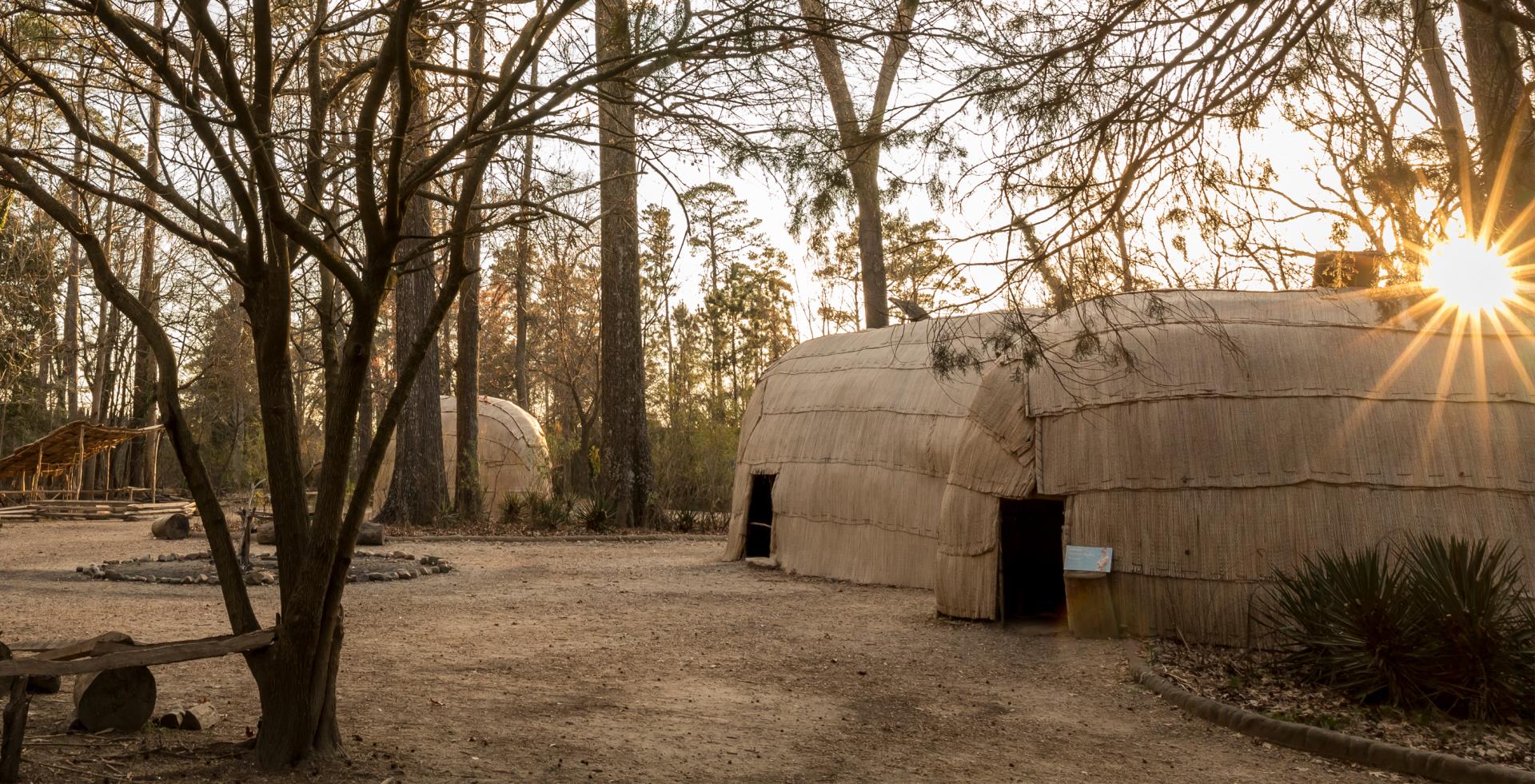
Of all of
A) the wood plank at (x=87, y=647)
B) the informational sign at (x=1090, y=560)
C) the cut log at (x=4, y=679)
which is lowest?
the cut log at (x=4, y=679)

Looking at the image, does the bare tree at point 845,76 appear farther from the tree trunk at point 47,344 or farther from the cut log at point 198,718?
the tree trunk at point 47,344

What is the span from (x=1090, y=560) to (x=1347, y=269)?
3.96 metres

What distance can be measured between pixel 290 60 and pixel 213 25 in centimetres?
79

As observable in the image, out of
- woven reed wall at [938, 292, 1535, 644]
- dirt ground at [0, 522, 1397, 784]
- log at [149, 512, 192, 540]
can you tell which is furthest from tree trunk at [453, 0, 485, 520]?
woven reed wall at [938, 292, 1535, 644]

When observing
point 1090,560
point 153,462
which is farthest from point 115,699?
point 153,462

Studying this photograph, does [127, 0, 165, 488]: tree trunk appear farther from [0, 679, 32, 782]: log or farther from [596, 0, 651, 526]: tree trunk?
[0, 679, 32, 782]: log

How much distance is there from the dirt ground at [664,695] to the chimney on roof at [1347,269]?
3999 mm

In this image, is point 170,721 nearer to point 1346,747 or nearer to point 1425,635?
point 1346,747

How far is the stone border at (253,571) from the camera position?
12.0 m

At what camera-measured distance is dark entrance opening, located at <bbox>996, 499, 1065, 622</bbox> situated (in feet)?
39.7

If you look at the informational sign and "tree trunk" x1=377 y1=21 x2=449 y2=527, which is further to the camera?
"tree trunk" x1=377 y1=21 x2=449 y2=527

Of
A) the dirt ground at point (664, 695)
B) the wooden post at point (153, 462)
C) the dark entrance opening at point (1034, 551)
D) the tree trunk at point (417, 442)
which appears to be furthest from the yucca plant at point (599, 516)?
the wooden post at point (153, 462)

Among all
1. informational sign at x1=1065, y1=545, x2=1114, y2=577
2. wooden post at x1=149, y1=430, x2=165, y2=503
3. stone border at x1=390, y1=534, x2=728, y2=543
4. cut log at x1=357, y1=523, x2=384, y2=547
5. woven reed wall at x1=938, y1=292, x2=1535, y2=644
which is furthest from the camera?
wooden post at x1=149, y1=430, x2=165, y2=503

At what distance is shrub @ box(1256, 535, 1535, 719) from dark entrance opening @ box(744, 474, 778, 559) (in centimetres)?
869
